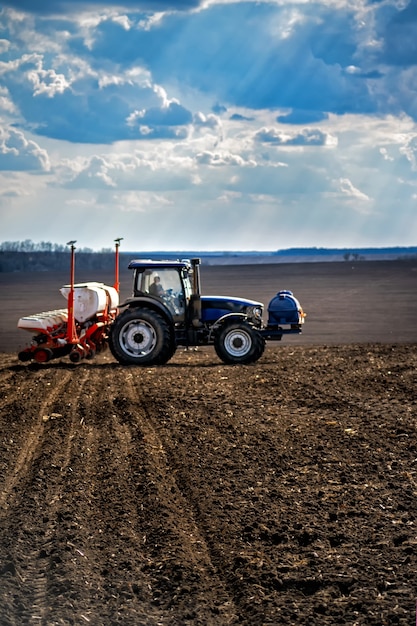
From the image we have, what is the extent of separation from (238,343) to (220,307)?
0.93 meters

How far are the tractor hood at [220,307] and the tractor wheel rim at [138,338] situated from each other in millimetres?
1215

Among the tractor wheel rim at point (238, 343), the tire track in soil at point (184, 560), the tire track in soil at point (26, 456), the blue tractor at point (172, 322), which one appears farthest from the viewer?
the tractor wheel rim at point (238, 343)

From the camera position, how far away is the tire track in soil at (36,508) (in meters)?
7.47

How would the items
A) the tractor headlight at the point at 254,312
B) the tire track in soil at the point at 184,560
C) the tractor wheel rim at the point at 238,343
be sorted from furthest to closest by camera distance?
the tractor headlight at the point at 254,312
the tractor wheel rim at the point at 238,343
the tire track in soil at the point at 184,560

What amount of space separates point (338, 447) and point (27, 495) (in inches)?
162

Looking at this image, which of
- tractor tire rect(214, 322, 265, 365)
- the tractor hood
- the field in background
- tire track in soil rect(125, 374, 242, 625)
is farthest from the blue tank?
tire track in soil rect(125, 374, 242, 625)

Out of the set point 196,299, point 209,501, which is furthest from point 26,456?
point 196,299

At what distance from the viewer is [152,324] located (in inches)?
805

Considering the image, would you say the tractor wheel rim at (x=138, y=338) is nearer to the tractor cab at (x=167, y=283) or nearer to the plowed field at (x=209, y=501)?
the tractor cab at (x=167, y=283)

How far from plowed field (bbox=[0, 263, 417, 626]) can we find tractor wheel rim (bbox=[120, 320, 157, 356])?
222 cm

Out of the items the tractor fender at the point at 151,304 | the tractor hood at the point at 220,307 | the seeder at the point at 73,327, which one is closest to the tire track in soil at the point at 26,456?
the seeder at the point at 73,327

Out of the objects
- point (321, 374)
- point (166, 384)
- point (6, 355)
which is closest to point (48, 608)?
Answer: point (166, 384)

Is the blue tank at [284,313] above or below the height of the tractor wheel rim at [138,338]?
above

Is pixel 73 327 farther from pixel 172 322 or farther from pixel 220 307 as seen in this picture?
pixel 220 307
